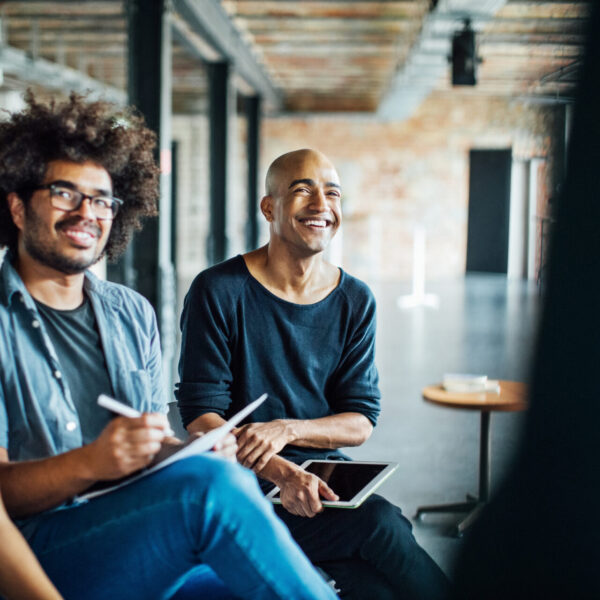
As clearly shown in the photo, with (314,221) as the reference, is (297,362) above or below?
below

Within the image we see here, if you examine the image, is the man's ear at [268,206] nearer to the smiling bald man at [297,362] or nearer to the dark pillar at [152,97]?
the smiling bald man at [297,362]

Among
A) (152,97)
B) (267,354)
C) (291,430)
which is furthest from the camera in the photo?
(152,97)

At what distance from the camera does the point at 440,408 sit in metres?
4.89

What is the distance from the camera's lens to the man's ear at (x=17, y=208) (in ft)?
5.15

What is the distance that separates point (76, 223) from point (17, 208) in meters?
0.14

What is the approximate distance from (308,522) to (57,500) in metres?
0.60

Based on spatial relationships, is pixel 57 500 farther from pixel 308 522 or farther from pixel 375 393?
pixel 375 393

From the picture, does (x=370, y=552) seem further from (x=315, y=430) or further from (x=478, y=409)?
(x=478, y=409)

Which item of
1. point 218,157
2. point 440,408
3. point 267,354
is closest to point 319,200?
point 267,354

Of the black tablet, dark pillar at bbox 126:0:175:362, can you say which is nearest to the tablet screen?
the black tablet

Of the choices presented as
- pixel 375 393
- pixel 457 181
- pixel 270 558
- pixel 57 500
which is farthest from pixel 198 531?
pixel 457 181

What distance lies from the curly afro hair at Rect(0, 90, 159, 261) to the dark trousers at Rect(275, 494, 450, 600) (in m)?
0.85

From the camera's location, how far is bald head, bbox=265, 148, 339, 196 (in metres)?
1.99

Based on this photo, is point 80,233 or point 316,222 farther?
point 316,222
